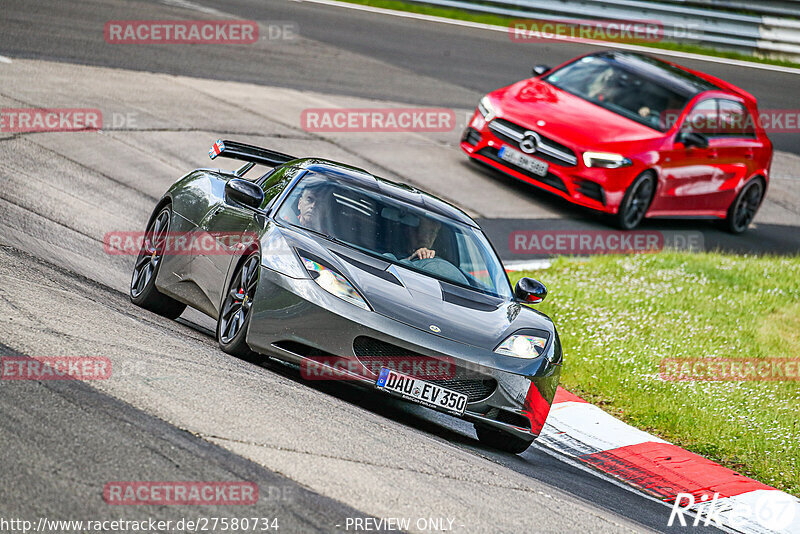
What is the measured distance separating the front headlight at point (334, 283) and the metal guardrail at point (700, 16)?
20.1 m

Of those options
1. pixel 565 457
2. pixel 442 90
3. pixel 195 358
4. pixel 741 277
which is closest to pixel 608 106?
pixel 741 277

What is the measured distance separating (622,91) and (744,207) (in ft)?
9.28

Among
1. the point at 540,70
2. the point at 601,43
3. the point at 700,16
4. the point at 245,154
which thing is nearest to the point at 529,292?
the point at 245,154

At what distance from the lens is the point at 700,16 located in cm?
2644

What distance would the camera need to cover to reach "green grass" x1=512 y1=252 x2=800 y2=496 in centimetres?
805

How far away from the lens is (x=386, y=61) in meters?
21.0

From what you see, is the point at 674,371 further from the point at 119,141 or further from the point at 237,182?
the point at 119,141

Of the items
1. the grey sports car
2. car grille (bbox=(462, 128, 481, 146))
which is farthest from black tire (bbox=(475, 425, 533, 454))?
car grille (bbox=(462, 128, 481, 146))

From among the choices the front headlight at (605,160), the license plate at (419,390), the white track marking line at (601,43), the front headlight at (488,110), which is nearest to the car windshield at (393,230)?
the license plate at (419,390)

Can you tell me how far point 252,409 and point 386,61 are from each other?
1619 cm

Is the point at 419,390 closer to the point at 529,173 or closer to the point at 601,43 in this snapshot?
the point at 529,173

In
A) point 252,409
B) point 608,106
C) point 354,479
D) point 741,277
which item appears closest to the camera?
point 354,479

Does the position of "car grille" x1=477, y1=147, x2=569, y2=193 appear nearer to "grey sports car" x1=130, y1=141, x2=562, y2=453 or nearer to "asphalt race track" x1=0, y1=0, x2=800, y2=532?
"asphalt race track" x1=0, y1=0, x2=800, y2=532

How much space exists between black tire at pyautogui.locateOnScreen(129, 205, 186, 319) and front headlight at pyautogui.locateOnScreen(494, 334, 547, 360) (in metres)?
2.57
